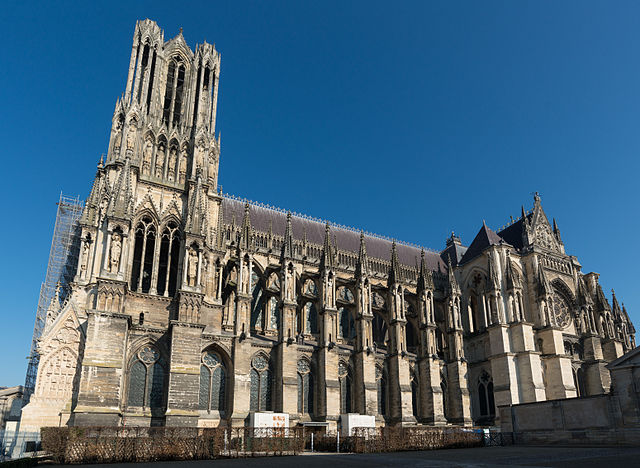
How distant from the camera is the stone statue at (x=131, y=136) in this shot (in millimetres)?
29562

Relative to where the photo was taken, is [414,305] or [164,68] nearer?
[164,68]

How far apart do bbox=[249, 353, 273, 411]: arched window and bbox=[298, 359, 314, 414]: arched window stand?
2.04 meters

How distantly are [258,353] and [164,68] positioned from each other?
20.6 meters

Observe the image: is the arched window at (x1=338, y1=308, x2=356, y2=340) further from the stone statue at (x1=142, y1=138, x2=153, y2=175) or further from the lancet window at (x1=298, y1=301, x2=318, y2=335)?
the stone statue at (x1=142, y1=138, x2=153, y2=175)

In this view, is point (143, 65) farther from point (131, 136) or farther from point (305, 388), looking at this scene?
point (305, 388)

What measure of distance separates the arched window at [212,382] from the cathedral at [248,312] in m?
0.12

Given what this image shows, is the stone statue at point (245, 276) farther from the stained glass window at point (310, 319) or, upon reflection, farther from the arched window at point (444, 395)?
the arched window at point (444, 395)

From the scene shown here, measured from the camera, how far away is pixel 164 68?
34.1 m

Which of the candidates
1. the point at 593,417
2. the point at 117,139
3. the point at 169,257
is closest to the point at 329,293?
the point at 169,257

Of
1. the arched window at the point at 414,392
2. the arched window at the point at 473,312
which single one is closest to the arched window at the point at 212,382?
the arched window at the point at 414,392

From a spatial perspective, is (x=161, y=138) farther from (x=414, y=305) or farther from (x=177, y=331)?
(x=414, y=305)

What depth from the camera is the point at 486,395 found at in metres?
37.5

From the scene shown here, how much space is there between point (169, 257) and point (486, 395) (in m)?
25.9

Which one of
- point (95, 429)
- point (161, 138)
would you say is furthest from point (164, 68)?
point (95, 429)
